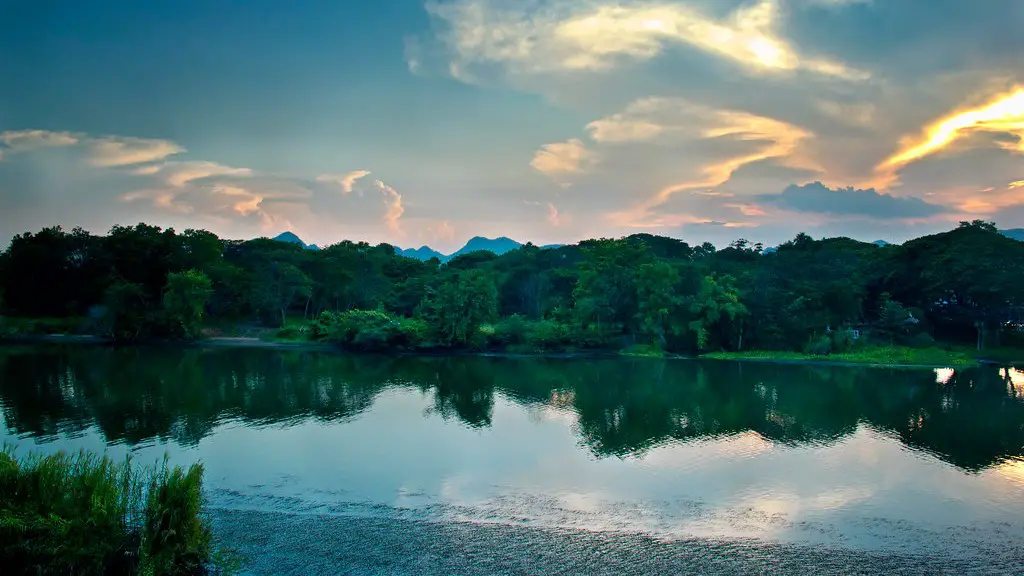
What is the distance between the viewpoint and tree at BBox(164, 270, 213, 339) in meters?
49.1

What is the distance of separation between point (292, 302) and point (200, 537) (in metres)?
52.0

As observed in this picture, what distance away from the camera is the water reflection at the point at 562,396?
21.8 m

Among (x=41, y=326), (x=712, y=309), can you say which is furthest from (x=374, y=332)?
(x=41, y=326)

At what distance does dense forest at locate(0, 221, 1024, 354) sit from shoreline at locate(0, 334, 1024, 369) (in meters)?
0.95

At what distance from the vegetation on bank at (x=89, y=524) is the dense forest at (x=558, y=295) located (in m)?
35.8

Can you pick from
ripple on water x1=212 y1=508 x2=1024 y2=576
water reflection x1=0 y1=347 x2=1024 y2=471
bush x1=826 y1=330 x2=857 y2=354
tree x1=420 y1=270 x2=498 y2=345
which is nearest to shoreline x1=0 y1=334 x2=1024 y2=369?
tree x1=420 y1=270 x2=498 y2=345

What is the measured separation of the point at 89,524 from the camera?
9.25 meters

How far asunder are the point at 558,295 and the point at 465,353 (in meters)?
15.6

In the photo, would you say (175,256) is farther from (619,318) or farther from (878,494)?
(878,494)

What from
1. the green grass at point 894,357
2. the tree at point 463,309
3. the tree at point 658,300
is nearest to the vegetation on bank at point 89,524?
the tree at point 463,309

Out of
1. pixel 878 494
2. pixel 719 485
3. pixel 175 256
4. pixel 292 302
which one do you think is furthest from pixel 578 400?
pixel 175 256

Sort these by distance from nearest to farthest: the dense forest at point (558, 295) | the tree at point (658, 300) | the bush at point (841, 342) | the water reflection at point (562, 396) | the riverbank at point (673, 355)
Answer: the water reflection at point (562, 396) < the riverbank at point (673, 355) < the bush at point (841, 342) < the dense forest at point (558, 295) < the tree at point (658, 300)

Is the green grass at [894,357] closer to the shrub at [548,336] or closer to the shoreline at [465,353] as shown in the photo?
the shoreline at [465,353]

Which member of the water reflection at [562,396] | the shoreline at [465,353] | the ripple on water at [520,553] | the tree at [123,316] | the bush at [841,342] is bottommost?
the ripple on water at [520,553]
